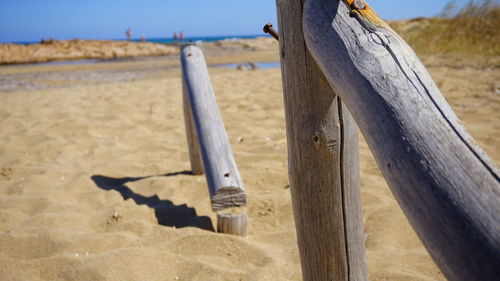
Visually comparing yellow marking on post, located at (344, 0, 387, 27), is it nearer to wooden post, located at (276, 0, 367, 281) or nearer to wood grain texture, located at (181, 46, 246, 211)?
wooden post, located at (276, 0, 367, 281)

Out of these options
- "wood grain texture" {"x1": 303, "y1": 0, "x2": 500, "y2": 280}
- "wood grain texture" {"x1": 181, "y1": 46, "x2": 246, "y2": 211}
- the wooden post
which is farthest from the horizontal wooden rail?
"wood grain texture" {"x1": 303, "y1": 0, "x2": 500, "y2": 280}

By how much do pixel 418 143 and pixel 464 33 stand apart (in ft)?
32.9

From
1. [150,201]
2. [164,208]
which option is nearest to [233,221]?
[164,208]

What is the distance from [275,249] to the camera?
2.19m

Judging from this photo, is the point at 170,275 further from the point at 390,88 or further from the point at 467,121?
the point at 467,121

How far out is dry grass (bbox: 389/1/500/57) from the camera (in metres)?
8.28

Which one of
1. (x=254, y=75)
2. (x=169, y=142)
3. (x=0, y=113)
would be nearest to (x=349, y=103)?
(x=169, y=142)

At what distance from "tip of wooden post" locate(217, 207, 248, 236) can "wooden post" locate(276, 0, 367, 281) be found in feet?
3.47

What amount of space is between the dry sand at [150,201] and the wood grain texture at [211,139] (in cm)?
26

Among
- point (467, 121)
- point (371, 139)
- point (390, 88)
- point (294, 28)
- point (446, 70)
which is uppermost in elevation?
point (446, 70)

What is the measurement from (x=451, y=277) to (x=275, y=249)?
159 centimetres

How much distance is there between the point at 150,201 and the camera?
9.48ft

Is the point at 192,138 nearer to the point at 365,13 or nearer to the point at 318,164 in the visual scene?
the point at 318,164

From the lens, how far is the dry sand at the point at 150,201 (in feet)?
6.56
